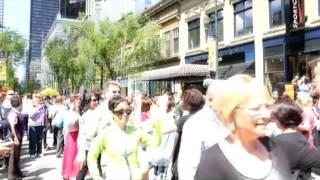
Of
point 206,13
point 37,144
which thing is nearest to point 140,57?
point 206,13

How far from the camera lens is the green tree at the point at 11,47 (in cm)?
4926

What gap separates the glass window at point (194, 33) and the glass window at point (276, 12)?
8997 mm

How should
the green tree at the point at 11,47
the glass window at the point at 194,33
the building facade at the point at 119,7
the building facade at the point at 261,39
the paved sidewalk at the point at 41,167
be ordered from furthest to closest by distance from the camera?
the building facade at the point at 119,7
the green tree at the point at 11,47
the glass window at the point at 194,33
the building facade at the point at 261,39
the paved sidewalk at the point at 41,167

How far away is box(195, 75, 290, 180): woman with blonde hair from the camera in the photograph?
7.48ft

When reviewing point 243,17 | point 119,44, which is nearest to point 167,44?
point 119,44

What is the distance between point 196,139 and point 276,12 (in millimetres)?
19607

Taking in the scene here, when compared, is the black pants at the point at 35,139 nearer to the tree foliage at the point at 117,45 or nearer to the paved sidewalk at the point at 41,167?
the paved sidewalk at the point at 41,167

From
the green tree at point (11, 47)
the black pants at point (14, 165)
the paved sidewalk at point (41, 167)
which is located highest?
the green tree at point (11, 47)

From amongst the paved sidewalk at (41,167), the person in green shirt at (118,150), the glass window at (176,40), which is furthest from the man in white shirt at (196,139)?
the glass window at (176,40)

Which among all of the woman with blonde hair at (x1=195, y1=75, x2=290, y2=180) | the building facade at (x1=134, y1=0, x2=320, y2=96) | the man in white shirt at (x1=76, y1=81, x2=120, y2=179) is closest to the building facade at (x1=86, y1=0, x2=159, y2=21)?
the building facade at (x1=134, y1=0, x2=320, y2=96)

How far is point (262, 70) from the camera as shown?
78.0ft

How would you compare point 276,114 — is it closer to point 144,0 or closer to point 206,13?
point 206,13

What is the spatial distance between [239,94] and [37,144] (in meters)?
12.3

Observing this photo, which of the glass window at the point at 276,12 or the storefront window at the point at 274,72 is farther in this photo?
the storefront window at the point at 274,72
